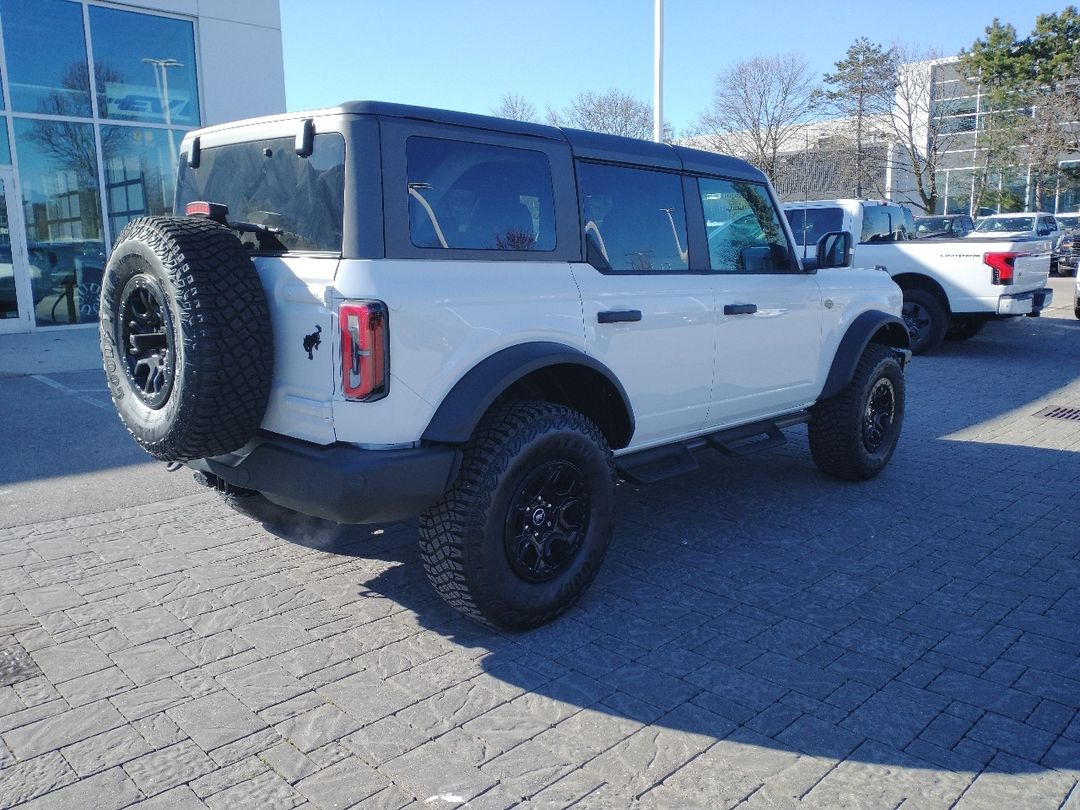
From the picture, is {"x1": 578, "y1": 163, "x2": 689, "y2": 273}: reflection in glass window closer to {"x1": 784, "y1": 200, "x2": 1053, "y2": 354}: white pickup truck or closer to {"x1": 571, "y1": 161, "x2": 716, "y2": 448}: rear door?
{"x1": 571, "y1": 161, "x2": 716, "y2": 448}: rear door

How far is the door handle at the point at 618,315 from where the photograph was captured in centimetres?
393

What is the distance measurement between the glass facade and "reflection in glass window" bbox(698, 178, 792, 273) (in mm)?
11672

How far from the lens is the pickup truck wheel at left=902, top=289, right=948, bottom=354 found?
467 inches

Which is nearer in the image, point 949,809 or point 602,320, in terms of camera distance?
point 949,809

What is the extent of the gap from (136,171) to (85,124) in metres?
0.98

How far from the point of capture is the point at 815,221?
1275 centimetres

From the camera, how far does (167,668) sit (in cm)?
334

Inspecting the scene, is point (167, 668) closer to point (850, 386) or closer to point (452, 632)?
point (452, 632)

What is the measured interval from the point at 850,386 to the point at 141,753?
14.7 feet

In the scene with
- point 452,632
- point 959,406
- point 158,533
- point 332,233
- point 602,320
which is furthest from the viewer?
point 959,406

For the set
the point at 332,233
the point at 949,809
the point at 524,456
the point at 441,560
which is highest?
the point at 332,233

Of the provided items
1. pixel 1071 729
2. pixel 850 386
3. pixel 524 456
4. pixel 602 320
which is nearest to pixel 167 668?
pixel 524 456

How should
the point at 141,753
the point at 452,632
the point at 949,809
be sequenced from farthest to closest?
the point at 452,632, the point at 141,753, the point at 949,809

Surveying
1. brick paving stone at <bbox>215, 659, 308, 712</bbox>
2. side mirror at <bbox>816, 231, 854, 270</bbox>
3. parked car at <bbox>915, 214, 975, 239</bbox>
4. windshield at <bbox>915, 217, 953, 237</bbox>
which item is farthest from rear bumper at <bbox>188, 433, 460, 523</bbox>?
windshield at <bbox>915, 217, 953, 237</bbox>
